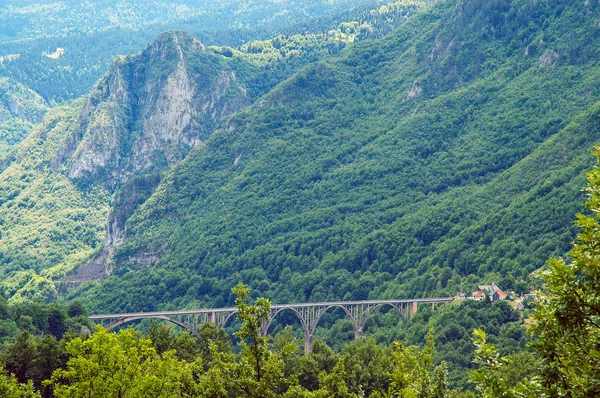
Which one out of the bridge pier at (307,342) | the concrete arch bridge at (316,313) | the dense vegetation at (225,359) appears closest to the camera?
the dense vegetation at (225,359)

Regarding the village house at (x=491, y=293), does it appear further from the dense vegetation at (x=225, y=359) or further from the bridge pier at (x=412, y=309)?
the bridge pier at (x=412, y=309)

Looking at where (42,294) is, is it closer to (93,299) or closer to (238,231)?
(93,299)

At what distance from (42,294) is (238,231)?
134 ft

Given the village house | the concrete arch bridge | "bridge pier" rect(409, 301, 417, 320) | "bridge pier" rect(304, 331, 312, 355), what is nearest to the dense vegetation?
the village house

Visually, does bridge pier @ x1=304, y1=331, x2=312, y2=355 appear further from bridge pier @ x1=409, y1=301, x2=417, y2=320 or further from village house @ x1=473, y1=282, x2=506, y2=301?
village house @ x1=473, y1=282, x2=506, y2=301

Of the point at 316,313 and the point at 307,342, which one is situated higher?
the point at 316,313

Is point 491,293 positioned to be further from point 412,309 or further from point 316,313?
point 316,313

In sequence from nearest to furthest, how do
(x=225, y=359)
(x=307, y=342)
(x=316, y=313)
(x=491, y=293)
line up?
(x=225, y=359) < (x=491, y=293) < (x=307, y=342) < (x=316, y=313)

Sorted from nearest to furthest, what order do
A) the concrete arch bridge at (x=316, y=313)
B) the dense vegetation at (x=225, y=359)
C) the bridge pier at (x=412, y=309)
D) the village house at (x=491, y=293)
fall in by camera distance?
the dense vegetation at (x=225, y=359) < the village house at (x=491, y=293) < the concrete arch bridge at (x=316, y=313) < the bridge pier at (x=412, y=309)

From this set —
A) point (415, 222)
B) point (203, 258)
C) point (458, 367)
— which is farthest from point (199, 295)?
point (458, 367)

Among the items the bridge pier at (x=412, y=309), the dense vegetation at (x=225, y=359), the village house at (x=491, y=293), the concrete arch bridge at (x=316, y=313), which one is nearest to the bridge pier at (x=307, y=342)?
the concrete arch bridge at (x=316, y=313)

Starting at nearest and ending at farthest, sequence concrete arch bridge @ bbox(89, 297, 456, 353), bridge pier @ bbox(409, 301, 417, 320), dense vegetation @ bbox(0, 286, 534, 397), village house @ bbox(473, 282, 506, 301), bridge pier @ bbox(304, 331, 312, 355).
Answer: dense vegetation @ bbox(0, 286, 534, 397) → village house @ bbox(473, 282, 506, 301) → concrete arch bridge @ bbox(89, 297, 456, 353) → bridge pier @ bbox(304, 331, 312, 355) → bridge pier @ bbox(409, 301, 417, 320)

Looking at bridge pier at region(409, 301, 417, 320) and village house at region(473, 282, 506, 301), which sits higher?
village house at region(473, 282, 506, 301)

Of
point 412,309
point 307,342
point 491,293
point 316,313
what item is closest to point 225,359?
point 491,293
